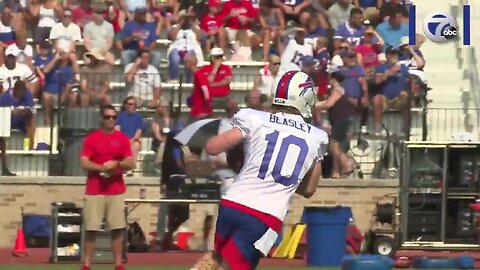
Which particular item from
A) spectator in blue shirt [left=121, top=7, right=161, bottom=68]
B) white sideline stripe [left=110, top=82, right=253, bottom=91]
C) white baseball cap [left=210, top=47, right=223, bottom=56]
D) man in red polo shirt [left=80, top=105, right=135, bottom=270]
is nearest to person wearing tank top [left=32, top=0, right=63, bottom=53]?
spectator in blue shirt [left=121, top=7, right=161, bottom=68]

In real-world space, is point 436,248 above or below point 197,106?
below

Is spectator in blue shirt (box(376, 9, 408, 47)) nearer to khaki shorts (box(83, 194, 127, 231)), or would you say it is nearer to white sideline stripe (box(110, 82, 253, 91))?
white sideline stripe (box(110, 82, 253, 91))

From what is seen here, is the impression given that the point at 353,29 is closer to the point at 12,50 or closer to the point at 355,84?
the point at 355,84

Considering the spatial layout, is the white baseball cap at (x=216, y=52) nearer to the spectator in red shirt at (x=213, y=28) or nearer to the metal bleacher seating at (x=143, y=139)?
the metal bleacher seating at (x=143, y=139)

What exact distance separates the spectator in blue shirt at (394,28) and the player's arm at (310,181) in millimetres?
13080

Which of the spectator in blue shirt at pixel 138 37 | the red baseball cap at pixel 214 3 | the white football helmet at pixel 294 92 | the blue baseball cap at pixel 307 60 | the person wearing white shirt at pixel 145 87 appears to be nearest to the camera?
the white football helmet at pixel 294 92

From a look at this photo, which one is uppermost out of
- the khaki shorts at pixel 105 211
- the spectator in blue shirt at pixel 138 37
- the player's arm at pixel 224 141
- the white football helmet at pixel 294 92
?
the spectator in blue shirt at pixel 138 37

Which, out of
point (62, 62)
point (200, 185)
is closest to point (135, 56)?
point (62, 62)

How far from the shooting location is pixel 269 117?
839 centimetres

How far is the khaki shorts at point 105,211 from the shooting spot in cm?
1566

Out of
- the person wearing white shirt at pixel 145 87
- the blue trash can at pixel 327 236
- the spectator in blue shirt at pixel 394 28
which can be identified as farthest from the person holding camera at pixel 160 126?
the spectator in blue shirt at pixel 394 28

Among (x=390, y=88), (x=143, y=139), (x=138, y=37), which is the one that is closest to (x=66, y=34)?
(x=138, y=37)

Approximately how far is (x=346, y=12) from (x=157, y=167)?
4.24m

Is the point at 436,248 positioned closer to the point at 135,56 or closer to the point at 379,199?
the point at 379,199
